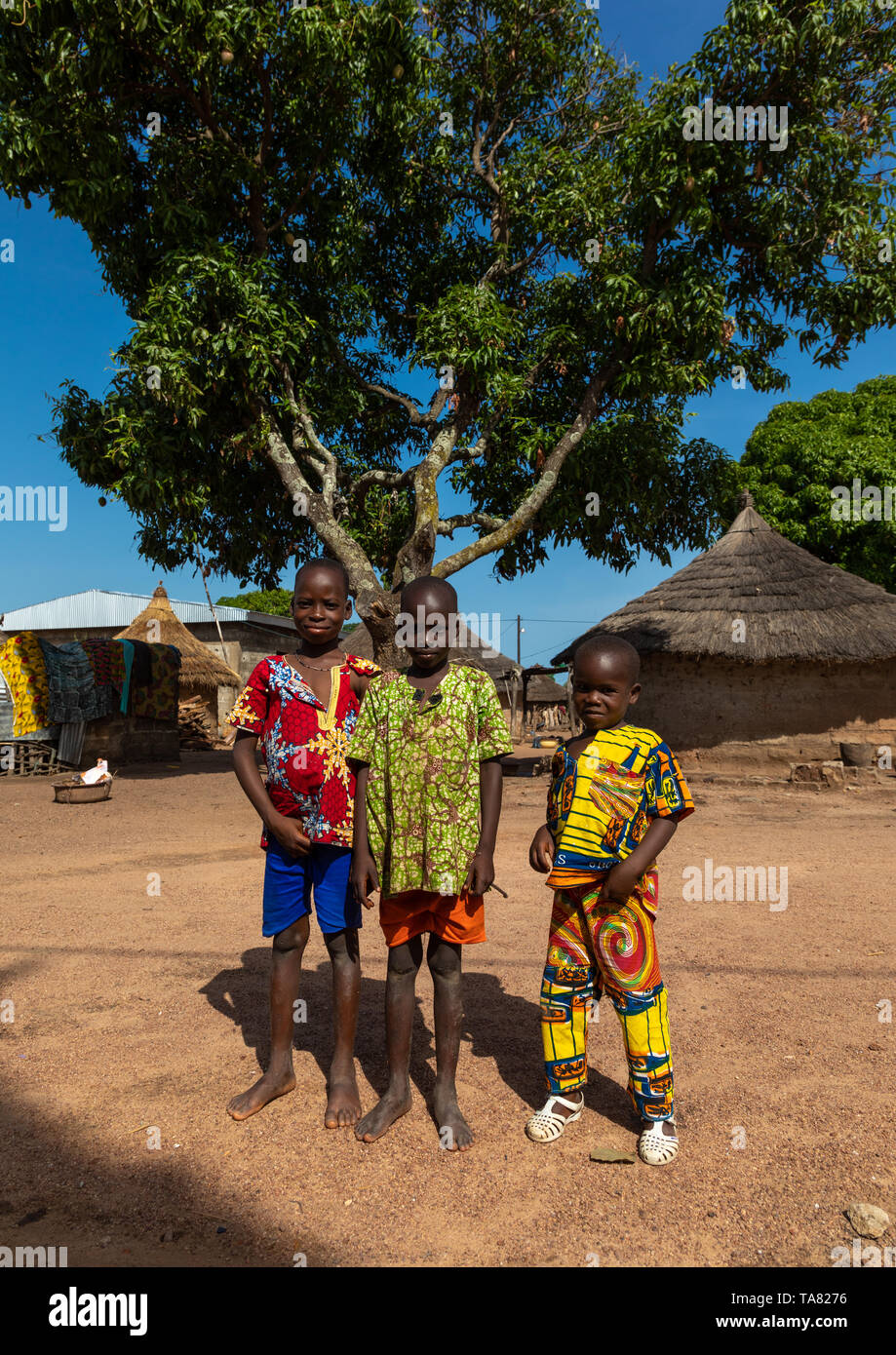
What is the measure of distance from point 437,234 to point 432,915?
519 inches

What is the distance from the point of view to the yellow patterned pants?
2645 mm

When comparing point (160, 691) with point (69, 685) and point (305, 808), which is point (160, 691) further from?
point (305, 808)

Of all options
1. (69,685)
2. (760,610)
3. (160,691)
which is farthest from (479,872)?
(160,691)

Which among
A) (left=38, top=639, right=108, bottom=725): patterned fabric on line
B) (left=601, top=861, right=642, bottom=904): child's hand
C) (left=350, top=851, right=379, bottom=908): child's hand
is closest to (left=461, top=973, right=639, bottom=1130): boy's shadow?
(left=601, top=861, right=642, bottom=904): child's hand

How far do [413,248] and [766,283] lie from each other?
5.71 m

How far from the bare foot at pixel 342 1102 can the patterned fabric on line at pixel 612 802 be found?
1052mm

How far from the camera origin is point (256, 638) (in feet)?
93.4

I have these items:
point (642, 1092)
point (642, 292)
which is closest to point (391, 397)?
point (642, 292)

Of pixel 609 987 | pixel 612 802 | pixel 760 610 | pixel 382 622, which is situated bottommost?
pixel 609 987

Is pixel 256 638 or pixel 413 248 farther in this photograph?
pixel 256 638

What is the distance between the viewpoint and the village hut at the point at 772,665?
12375 mm

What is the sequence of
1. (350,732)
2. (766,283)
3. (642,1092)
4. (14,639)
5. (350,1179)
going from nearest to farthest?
(350,1179) < (642,1092) < (350,732) < (766,283) < (14,639)

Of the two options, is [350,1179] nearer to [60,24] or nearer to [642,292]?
[642,292]

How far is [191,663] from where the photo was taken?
77.4 feet
